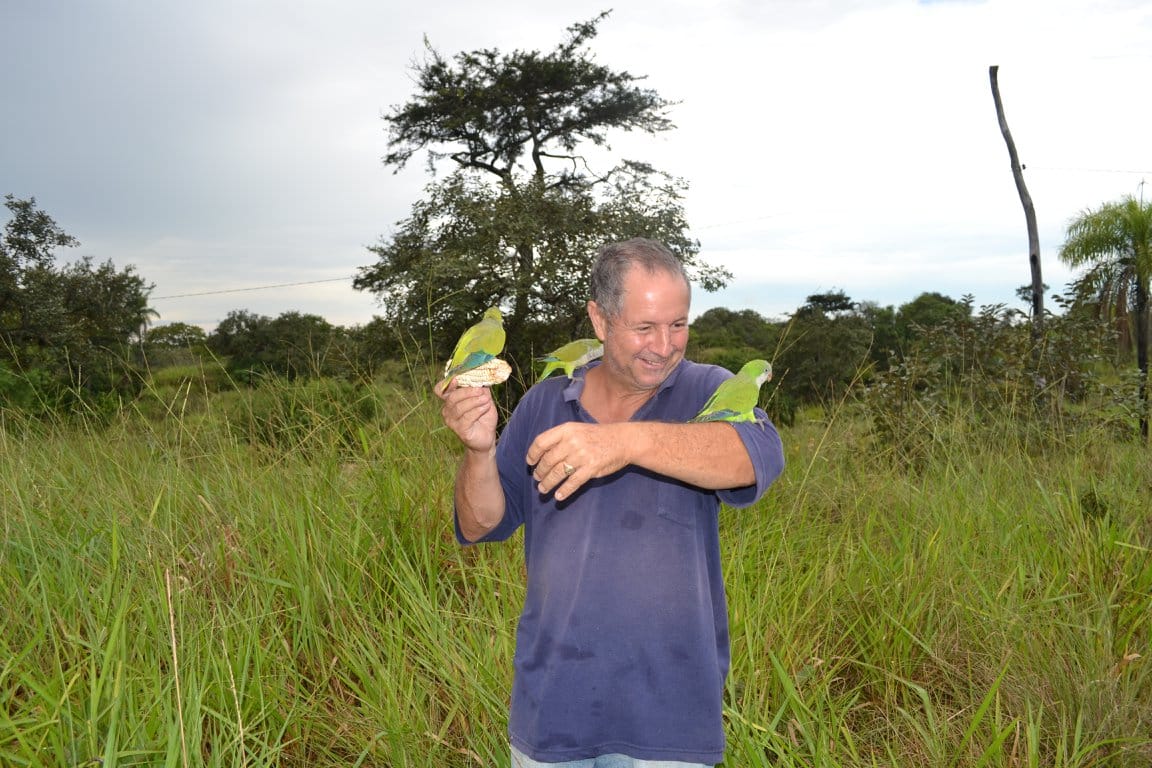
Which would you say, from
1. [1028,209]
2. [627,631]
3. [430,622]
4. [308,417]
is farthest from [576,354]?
[1028,209]

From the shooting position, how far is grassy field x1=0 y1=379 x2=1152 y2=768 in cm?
250

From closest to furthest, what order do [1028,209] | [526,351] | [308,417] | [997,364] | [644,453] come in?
[644,453] < [308,417] < [997,364] < [1028,209] < [526,351]

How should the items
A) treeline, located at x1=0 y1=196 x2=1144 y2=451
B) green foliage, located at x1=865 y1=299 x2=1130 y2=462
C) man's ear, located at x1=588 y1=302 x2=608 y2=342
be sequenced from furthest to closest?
1. green foliage, located at x1=865 y1=299 x2=1130 y2=462
2. treeline, located at x1=0 y1=196 x2=1144 y2=451
3. man's ear, located at x1=588 y1=302 x2=608 y2=342

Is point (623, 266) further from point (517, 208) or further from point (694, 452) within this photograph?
point (517, 208)

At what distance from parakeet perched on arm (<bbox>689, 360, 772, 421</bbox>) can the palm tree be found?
62.6 feet

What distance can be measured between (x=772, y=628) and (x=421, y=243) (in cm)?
1871

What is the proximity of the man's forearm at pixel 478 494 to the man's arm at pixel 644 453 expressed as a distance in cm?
34

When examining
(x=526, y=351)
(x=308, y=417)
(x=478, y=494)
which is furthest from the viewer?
(x=526, y=351)

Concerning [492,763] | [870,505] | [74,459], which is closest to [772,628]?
[492,763]

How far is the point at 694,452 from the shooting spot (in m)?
1.52

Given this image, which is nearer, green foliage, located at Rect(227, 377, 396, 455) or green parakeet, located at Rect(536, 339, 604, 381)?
green parakeet, located at Rect(536, 339, 604, 381)

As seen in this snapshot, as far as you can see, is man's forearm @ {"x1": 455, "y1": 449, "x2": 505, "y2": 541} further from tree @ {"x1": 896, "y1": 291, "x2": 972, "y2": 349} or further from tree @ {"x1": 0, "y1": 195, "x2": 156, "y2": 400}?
tree @ {"x1": 896, "y1": 291, "x2": 972, "y2": 349}

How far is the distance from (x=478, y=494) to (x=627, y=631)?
47 centimetres

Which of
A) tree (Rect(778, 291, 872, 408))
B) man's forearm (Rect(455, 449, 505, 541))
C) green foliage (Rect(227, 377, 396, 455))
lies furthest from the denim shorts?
tree (Rect(778, 291, 872, 408))
